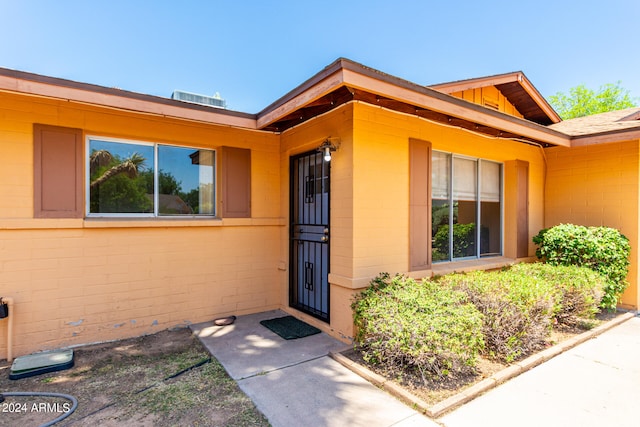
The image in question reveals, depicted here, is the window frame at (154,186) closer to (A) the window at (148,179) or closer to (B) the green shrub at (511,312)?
(A) the window at (148,179)

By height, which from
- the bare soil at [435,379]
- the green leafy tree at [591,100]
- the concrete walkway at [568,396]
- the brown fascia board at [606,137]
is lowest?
the concrete walkway at [568,396]

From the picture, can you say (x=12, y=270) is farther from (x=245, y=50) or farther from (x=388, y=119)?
(x=245, y=50)

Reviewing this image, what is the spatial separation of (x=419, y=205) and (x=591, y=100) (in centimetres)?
2684

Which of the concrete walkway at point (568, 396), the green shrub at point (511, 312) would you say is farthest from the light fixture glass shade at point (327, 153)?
the concrete walkway at point (568, 396)

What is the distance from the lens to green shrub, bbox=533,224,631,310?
16.2ft

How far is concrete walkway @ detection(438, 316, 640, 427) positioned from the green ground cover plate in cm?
371

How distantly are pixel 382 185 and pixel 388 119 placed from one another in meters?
0.87

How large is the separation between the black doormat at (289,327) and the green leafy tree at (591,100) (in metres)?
26.3

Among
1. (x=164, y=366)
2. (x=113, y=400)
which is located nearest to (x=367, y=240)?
(x=164, y=366)

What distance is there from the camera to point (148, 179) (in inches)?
172

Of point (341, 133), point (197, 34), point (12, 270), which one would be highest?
point (197, 34)

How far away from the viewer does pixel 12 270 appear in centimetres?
351

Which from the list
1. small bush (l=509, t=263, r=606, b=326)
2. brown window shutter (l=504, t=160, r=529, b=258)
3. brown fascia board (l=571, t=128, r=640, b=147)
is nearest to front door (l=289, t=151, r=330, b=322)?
small bush (l=509, t=263, r=606, b=326)

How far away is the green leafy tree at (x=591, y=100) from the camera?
2172cm
